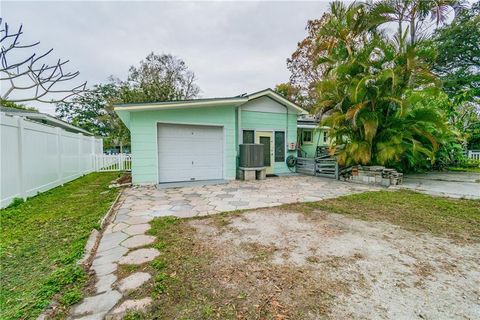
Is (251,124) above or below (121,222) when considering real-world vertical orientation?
above

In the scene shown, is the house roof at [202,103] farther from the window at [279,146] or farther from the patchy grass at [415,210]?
the patchy grass at [415,210]

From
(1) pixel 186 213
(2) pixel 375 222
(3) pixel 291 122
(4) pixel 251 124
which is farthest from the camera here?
(3) pixel 291 122

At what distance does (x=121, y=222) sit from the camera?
3.77 m

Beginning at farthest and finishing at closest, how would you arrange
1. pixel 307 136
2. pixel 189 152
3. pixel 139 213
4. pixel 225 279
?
pixel 307 136
pixel 189 152
pixel 139 213
pixel 225 279

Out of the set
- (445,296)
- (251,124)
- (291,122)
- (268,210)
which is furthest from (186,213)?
(291,122)

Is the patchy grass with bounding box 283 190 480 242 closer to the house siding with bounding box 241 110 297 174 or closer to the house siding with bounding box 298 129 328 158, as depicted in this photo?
the house siding with bounding box 241 110 297 174

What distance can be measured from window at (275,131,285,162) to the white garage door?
112 inches

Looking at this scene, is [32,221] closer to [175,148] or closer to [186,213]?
[186,213]

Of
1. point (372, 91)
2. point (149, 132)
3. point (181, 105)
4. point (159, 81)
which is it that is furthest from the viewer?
point (159, 81)

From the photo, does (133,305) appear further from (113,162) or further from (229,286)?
(113,162)

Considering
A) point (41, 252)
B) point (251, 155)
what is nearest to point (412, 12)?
point (251, 155)

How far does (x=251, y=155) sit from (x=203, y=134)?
195 centimetres

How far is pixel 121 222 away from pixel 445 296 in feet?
13.9

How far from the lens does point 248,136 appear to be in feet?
30.2
